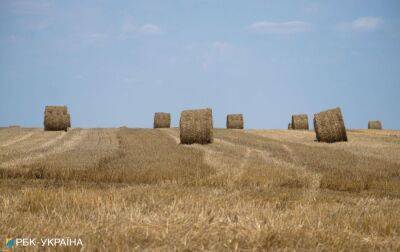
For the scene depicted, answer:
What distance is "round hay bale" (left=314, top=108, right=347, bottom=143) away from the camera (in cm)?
2047

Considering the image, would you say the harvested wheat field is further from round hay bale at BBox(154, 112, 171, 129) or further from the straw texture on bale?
the straw texture on bale

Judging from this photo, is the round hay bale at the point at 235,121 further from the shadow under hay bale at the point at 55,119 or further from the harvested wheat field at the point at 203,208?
the harvested wheat field at the point at 203,208

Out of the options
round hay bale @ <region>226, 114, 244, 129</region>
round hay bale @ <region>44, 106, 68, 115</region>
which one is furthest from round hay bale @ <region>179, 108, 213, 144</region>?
round hay bale @ <region>226, 114, 244, 129</region>

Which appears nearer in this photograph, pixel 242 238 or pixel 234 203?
pixel 242 238

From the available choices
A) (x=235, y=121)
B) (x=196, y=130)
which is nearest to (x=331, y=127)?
(x=196, y=130)

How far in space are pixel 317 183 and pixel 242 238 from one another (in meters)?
4.67

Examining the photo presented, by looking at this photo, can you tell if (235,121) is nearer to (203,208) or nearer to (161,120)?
(161,120)

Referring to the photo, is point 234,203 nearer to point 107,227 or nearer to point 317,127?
point 107,227

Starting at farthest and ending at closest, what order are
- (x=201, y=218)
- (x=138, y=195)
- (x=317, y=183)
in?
(x=317, y=183), (x=138, y=195), (x=201, y=218)

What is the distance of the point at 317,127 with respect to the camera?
20672mm

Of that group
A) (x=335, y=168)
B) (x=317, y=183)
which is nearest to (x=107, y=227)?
(x=317, y=183)

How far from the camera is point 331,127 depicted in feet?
67.4

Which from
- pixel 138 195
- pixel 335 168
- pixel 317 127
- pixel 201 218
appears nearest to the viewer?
pixel 201 218

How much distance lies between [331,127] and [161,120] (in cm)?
1526
